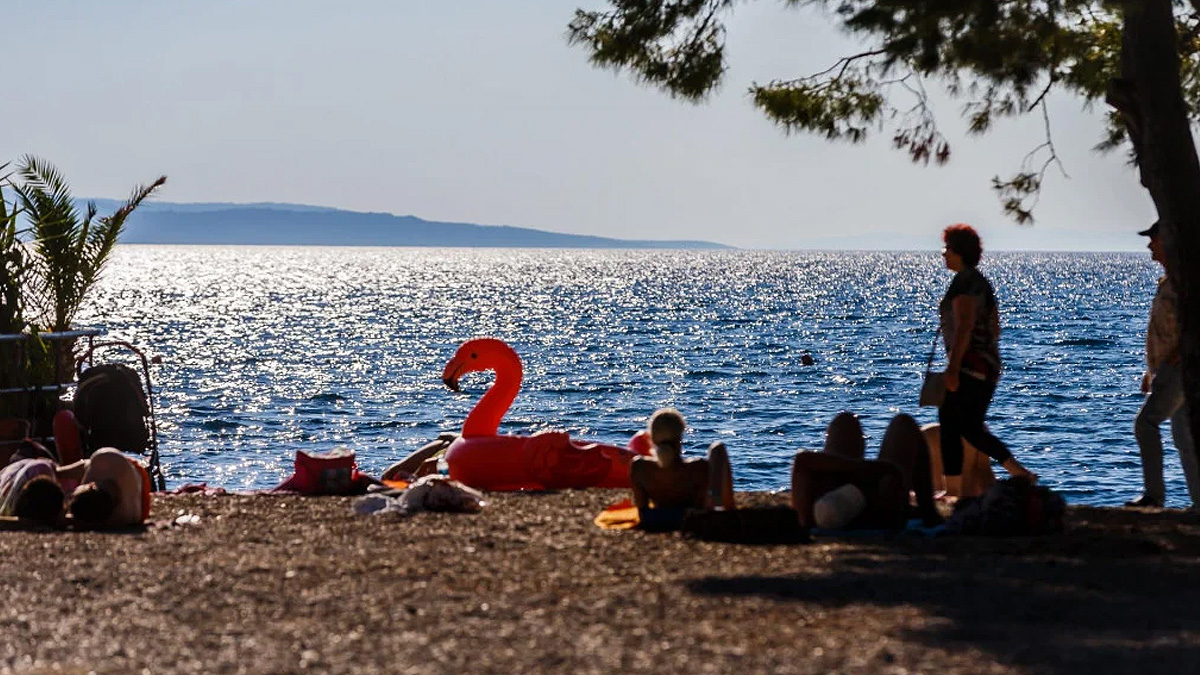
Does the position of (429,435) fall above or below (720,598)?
below

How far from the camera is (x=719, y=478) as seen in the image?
845 centimetres

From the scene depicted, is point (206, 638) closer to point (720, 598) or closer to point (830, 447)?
point (720, 598)

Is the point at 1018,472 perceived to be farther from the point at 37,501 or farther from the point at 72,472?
the point at 72,472

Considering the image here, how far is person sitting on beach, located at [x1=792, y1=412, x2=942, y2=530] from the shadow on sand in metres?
0.32

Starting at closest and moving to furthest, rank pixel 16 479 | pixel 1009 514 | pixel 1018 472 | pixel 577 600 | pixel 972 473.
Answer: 1. pixel 577 600
2. pixel 1009 514
3. pixel 1018 472
4. pixel 16 479
5. pixel 972 473

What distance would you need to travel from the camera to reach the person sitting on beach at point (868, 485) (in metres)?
8.34

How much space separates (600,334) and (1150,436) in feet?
174

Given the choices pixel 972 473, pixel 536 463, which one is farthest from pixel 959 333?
pixel 536 463

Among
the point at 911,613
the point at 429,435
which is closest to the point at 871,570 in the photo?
the point at 911,613

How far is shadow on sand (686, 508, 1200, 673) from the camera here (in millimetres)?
5512

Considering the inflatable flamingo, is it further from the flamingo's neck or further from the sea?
the sea

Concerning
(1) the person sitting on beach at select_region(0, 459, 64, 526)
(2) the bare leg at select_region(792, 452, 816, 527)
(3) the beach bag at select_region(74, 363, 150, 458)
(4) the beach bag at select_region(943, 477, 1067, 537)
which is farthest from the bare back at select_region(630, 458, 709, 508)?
(3) the beach bag at select_region(74, 363, 150, 458)

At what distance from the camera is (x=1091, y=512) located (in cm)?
937

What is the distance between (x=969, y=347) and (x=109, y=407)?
734 cm
